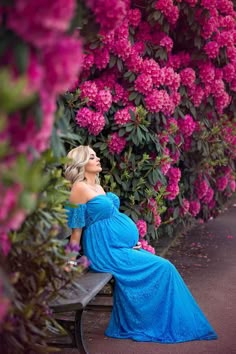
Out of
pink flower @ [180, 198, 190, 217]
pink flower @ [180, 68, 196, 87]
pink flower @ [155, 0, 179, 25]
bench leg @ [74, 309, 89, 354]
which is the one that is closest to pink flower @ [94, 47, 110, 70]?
pink flower @ [155, 0, 179, 25]

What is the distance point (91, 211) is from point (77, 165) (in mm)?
361

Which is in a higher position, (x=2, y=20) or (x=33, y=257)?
(x=2, y=20)

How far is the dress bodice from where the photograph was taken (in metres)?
5.20

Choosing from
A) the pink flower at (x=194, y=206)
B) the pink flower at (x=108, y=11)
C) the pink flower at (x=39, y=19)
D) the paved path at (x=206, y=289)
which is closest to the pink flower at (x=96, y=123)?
the paved path at (x=206, y=289)

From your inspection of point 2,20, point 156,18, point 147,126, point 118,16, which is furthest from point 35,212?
point 156,18

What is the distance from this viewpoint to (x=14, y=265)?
3322 mm

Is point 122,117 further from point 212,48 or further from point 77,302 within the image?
point 77,302

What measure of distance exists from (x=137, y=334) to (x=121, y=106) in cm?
227

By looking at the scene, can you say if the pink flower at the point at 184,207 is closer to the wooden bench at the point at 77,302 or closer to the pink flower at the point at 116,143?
the pink flower at the point at 116,143

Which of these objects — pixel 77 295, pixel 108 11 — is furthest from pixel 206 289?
pixel 108 11

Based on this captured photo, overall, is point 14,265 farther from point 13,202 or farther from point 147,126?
point 147,126

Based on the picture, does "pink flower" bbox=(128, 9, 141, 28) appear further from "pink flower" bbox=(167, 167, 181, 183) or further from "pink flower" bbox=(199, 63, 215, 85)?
"pink flower" bbox=(167, 167, 181, 183)

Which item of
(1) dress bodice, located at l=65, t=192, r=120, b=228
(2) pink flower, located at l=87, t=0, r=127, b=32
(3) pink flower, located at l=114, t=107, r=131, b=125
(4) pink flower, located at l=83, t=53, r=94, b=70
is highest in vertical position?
(2) pink flower, located at l=87, t=0, r=127, b=32

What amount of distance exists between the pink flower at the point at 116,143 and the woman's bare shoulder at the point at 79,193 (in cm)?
134
